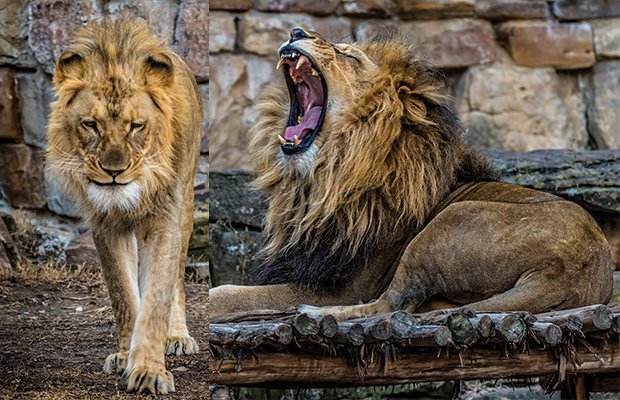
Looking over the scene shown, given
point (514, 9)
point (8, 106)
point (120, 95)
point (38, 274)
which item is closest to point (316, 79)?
point (120, 95)

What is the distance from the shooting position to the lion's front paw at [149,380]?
2740 millimetres

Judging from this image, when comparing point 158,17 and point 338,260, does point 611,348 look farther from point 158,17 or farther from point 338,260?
point 158,17

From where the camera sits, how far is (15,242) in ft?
9.79

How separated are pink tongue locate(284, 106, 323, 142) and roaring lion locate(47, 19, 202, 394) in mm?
554

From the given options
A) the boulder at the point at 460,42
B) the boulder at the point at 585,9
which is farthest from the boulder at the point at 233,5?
the boulder at the point at 585,9

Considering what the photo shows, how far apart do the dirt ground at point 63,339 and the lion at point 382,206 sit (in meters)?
0.38

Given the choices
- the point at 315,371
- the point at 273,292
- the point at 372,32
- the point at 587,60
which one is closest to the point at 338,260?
the point at 273,292

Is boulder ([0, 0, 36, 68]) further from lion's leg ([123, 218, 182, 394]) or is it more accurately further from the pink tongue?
the pink tongue

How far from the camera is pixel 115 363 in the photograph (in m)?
2.87

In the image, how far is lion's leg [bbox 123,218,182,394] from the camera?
A: 2.77 metres

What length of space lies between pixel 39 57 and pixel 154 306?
749mm

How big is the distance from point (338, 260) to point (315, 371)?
0.52 m

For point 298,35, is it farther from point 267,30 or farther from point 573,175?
point 267,30

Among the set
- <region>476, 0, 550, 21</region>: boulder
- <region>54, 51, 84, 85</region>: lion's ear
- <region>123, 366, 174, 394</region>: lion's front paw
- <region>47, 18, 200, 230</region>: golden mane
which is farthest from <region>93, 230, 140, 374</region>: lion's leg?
<region>476, 0, 550, 21</region>: boulder
